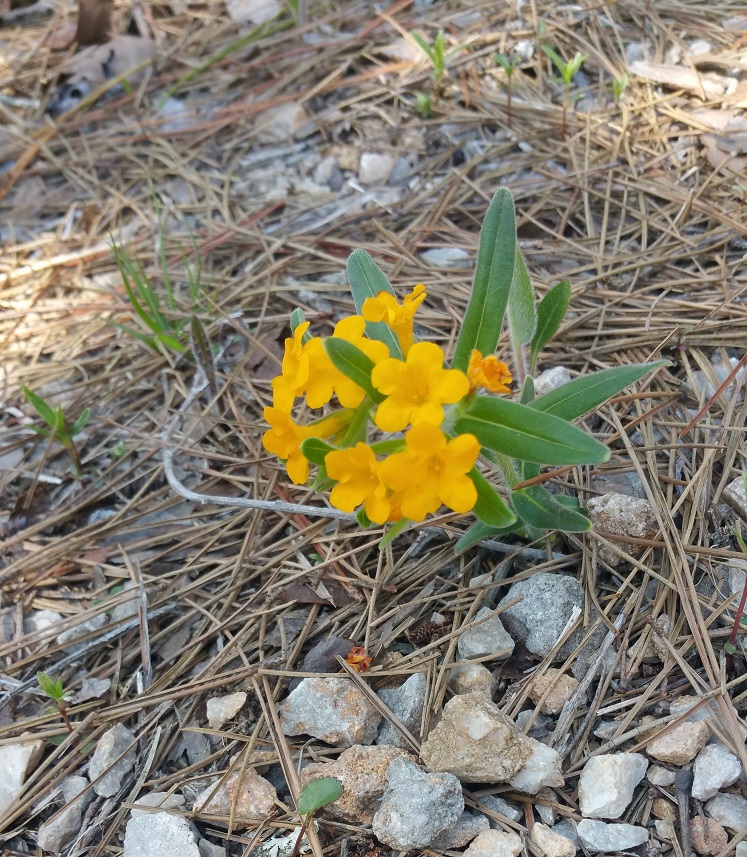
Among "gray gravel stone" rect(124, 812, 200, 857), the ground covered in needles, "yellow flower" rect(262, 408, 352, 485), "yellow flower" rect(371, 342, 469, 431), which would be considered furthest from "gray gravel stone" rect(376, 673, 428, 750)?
"yellow flower" rect(371, 342, 469, 431)

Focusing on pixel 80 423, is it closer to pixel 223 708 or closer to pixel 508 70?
pixel 223 708

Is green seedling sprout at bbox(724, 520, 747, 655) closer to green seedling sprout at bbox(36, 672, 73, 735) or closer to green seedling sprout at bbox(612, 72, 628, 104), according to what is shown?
green seedling sprout at bbox(36, 672, 73, 735)

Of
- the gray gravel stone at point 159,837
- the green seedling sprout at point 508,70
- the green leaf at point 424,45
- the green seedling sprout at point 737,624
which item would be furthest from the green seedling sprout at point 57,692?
the green leaf at point 424,45

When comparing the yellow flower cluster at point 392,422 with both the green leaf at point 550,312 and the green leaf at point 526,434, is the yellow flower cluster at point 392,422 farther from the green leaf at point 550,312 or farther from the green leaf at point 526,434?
the green leaf at point 550,312

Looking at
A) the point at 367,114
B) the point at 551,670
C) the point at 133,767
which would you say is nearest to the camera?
the point at 551,670

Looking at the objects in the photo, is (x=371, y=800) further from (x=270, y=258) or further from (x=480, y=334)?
(x=270, y=258)

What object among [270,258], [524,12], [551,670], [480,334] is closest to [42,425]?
[270,258]
